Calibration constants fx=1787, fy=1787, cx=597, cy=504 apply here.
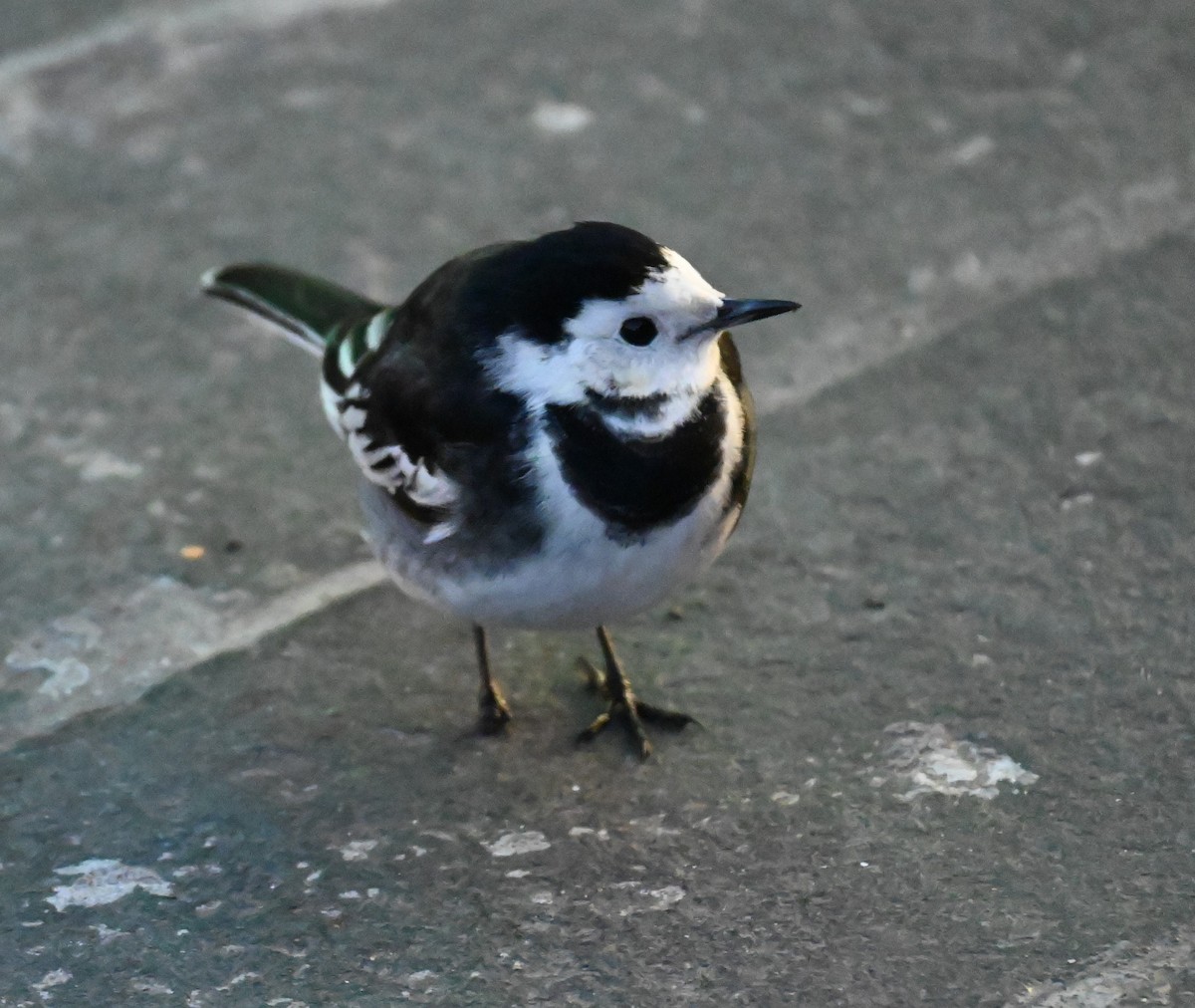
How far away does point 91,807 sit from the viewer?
3113 millimetres

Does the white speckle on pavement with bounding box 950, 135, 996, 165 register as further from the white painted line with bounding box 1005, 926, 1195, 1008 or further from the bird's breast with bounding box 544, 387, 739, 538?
the white painted line with bounding box 1005, 926, 1195, 1008

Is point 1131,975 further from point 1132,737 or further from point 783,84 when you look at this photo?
point 783,84

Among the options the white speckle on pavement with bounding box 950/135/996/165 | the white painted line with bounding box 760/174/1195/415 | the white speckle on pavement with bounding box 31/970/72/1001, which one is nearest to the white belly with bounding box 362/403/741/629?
the white speckle on pavement with bounding box 31/970/72/1001

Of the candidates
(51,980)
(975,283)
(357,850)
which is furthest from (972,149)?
(51,980)

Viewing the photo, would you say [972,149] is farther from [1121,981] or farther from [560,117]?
[1121,981]

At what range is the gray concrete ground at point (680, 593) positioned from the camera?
2.81 metres

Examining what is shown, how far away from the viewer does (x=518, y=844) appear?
3.02 metres

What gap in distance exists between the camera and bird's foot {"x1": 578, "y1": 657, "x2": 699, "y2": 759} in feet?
10.7

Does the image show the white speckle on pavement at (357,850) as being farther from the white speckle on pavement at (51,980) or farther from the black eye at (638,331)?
the black eye at (638,331)

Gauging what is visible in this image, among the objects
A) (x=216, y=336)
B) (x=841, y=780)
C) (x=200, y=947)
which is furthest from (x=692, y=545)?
(x=216, y=336)

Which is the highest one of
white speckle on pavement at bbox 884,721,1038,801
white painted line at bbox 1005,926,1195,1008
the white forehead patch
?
the white forehead patch

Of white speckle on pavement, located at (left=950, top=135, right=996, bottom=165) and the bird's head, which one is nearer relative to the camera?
the bird's head

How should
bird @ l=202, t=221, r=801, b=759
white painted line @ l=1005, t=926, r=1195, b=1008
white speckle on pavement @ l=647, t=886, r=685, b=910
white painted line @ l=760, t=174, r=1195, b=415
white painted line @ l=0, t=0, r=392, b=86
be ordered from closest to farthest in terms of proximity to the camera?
white painted line @ l=1005, t=926, r=1195, b=1008 → white speckle on pavement @ l=647, t=886, r=685, b=910 → bird @ l=202, t=221, r=801, b=759 → white painted line @ l=760, t=174, r=1195, b=415 → white painted line @ l=0, t=0, r=392, b=86

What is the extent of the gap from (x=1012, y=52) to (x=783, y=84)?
673mm
